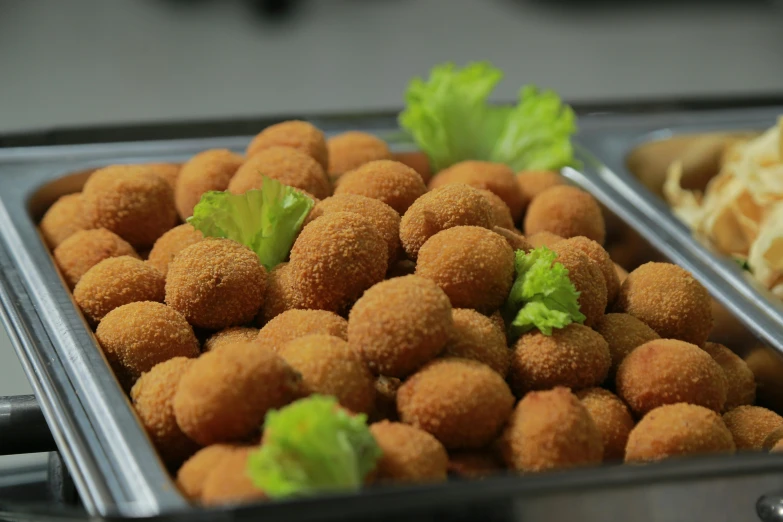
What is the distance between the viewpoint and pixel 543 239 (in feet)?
4.90

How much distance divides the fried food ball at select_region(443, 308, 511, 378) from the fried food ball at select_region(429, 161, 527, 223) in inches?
18.2

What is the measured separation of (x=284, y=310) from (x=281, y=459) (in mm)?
382

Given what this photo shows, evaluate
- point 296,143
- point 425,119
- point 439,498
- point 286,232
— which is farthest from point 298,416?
point 425,119

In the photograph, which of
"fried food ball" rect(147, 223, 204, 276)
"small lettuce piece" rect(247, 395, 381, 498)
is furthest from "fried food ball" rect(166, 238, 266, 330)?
"small lettuce piece" rect(247, 395, 381, 498)

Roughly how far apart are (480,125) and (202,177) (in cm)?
62

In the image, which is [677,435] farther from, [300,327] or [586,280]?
[300,327]

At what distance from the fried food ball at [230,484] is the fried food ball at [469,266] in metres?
0.36

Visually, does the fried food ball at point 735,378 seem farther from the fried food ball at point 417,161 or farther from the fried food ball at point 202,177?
the fried food ball at point 202,177

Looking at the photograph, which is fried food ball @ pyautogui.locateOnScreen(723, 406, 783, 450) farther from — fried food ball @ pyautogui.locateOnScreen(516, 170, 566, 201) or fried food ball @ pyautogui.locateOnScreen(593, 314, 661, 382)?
fried food ball @ pyautogui.locateOnScreen(516, 170, 566, 201)

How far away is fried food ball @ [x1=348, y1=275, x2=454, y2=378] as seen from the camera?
1.10 m

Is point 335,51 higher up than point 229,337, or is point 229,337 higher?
point 229,337

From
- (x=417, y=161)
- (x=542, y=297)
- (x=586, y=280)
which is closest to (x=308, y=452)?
(x=542, y=297)

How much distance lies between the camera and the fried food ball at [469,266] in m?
1.22

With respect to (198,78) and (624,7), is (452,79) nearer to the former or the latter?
(198,78)
